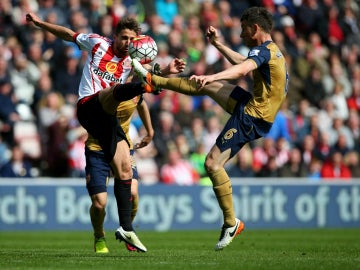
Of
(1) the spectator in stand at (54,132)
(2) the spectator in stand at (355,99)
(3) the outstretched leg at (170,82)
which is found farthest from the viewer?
(2) the spectator in stand at (355,99)

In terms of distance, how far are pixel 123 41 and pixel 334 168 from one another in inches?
467

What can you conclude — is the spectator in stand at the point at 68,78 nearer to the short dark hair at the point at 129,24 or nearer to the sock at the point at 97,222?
the sock at the point at 97,222

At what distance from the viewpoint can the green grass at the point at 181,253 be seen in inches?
372

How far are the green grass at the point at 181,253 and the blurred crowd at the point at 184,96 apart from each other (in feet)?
7.07

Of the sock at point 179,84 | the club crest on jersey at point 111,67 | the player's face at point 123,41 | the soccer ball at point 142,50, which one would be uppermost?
the player's face at point 123,41

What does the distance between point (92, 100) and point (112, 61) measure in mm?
735

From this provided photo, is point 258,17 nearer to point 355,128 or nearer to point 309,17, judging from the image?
point 355,128

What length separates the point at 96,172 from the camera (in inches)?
464

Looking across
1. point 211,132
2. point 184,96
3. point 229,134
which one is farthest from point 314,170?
point 229,134

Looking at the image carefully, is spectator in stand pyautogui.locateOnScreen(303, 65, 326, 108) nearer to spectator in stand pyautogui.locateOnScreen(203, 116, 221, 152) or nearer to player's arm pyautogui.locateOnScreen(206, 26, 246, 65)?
spectator in stand pyautogui.locateOnScreen(203, 116, 221, 152)

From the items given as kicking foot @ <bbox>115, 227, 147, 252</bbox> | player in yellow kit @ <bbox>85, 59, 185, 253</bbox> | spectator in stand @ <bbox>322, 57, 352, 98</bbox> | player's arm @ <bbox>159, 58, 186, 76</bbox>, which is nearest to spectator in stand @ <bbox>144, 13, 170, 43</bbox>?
spectator in stand @ <bbox>322, 57, 352, 98</bbox>

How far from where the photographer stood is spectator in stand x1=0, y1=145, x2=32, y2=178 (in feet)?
58.1

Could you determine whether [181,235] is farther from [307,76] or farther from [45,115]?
[307,76]

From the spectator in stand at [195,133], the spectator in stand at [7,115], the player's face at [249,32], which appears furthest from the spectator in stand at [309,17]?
the player's face at [249,32]
